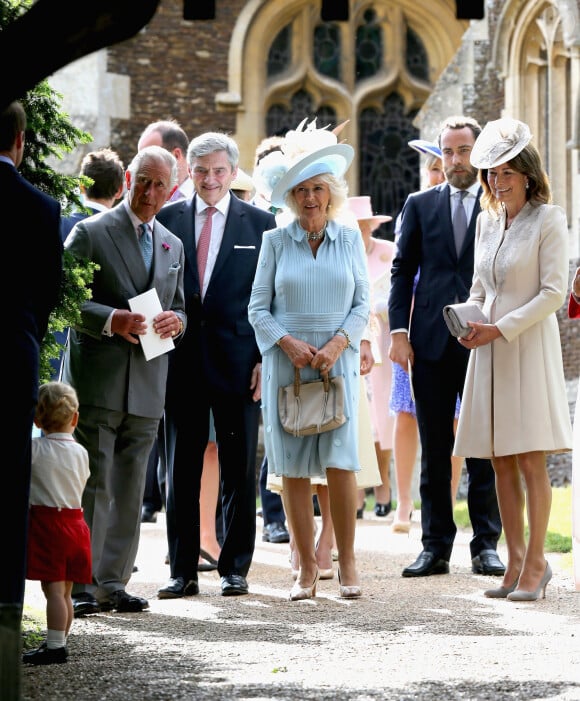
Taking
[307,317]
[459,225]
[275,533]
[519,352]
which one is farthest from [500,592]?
[275,533]

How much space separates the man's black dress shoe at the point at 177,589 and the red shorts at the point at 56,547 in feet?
5.90

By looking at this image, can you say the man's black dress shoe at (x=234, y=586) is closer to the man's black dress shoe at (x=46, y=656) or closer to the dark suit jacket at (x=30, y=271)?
the man's black dress shoe at (x=46, y=656)

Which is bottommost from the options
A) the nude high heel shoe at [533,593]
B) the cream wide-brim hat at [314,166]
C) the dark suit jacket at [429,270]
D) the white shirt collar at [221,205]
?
the nude high heel shoe at [533,593]

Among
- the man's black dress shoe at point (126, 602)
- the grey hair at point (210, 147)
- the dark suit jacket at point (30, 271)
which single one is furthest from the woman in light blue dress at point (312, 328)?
the dark suit jacket at point (30, 271)

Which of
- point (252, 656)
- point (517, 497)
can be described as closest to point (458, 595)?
point (517, 497)

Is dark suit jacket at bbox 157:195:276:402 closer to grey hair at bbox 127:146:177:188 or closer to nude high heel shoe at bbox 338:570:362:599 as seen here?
grey hair at bbox 127:146:177:188

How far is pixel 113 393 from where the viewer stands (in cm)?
751

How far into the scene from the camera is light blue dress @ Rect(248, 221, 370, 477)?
7707 mm

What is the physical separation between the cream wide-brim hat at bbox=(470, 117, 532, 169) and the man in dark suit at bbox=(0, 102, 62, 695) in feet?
9.38

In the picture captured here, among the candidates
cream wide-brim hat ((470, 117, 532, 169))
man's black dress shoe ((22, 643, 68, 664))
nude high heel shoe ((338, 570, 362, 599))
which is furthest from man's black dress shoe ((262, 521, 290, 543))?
man's black dress shoe ((22, 643, 68, 664))

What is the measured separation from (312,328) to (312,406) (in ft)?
1.41

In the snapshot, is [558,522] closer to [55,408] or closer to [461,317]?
[461,317]

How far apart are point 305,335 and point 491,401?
3.35ft

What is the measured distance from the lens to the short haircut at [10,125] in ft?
17.9
